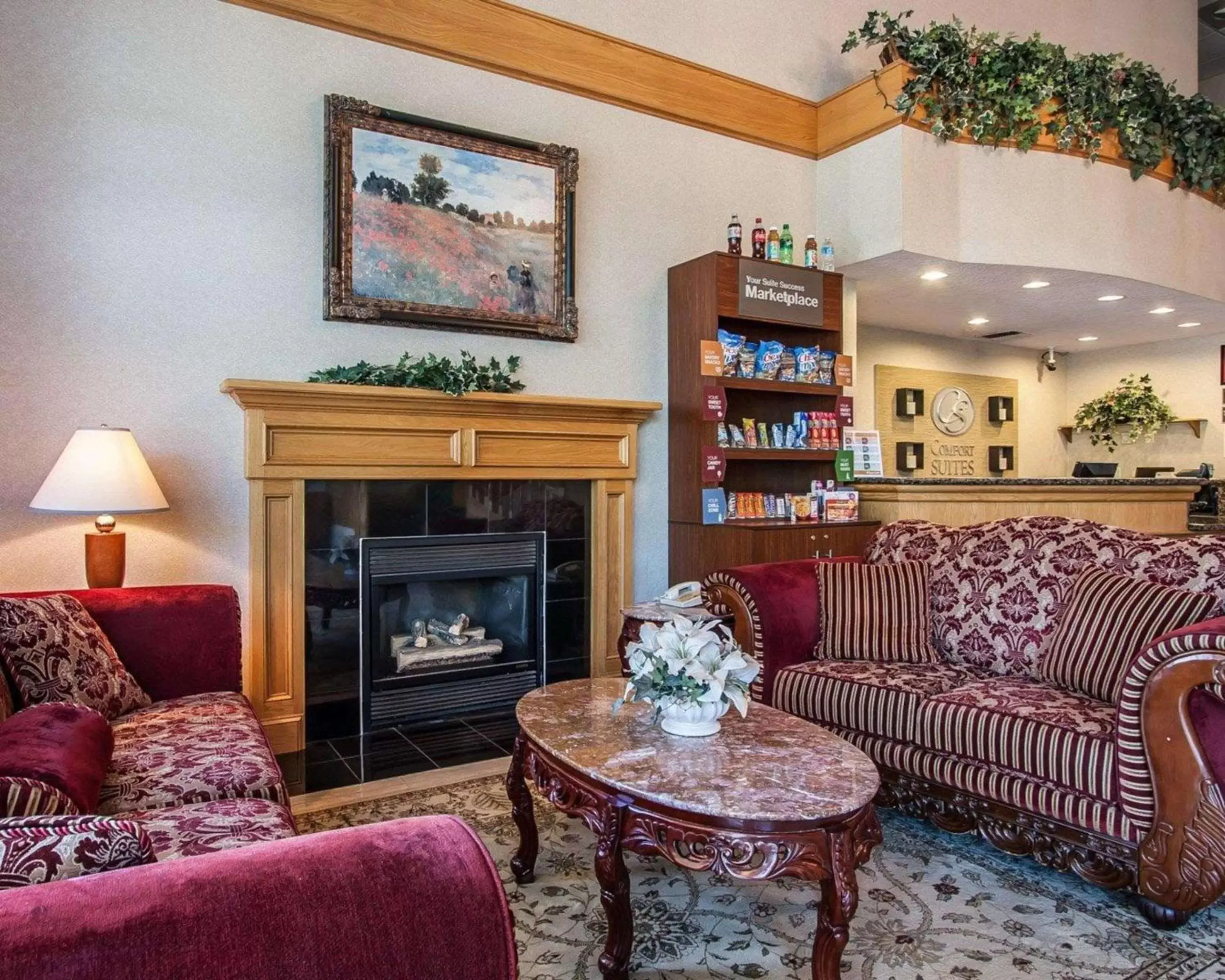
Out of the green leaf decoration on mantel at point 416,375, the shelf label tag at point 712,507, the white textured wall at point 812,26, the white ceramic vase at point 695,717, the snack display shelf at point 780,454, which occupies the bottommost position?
the white ceramic vase at point 695,717

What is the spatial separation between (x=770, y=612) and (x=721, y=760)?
51.0 inches

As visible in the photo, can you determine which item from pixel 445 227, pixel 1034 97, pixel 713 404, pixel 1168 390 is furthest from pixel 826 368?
pixel 1168 390

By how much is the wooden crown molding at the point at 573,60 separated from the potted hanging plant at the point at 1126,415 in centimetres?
444

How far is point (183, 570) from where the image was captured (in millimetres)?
3441

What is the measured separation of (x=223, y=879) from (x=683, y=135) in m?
4.67

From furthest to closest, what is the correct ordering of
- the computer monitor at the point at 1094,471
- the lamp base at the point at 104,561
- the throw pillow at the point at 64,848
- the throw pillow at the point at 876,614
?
the computer monitor at the point at 1094,471 < the throw pillow at the point at 876,614 < the lamp base at the point at 104,561 < the throw pillow at the point at 64,848

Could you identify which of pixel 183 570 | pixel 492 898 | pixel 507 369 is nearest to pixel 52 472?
pixel 183 570

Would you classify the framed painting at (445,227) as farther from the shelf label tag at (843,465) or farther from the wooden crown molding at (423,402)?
the shelf label tag at (843,465)

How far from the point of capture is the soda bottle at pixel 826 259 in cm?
479

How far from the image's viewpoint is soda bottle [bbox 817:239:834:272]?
4.79 meters

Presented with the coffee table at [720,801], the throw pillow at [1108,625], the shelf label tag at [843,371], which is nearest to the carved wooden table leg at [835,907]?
the coffee table at [720,801]

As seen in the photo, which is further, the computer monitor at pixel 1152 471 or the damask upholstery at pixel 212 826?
the computer monitor at pixel 1152 471

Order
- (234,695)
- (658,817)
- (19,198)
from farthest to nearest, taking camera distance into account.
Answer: (19,198)
(234,695)
(658,817)

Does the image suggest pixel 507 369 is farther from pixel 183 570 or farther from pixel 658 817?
pixel 658 817
